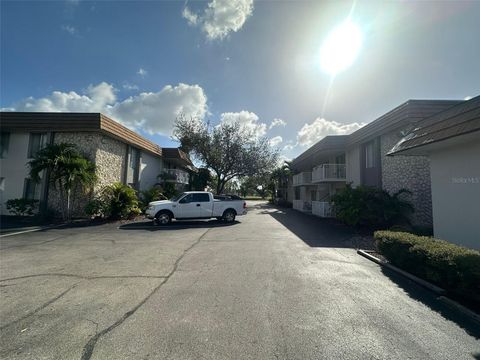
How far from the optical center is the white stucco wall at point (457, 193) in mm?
6316

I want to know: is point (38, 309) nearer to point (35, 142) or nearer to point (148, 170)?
point (35, 142)

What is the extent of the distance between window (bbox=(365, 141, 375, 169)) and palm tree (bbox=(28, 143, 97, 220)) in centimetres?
1825

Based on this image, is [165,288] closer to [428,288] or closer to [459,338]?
[459,338]

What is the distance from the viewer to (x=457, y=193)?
686 cm

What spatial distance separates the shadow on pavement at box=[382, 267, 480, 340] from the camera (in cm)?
332

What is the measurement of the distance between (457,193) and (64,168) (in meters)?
18.0

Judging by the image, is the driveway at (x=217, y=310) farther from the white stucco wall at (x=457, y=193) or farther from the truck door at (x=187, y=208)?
the truck door at (x=187, y=208)

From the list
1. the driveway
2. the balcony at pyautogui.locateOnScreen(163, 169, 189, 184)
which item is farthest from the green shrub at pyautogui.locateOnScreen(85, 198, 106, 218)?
the balcony at pyautogui.locateOnScreen(163, 169, 189, 184)

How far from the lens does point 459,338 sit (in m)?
3.06

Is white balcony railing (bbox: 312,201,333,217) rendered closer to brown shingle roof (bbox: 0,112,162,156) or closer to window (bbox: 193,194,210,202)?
window (bbox: 193,194,210,202)

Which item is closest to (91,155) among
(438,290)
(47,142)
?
(47,142)

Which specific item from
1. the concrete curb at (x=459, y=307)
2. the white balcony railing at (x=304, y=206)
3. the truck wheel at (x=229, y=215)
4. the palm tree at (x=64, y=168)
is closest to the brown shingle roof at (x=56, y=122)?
the palm tree at (x=64, y=168)

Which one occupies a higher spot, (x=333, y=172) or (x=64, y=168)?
(x=333, y=172)

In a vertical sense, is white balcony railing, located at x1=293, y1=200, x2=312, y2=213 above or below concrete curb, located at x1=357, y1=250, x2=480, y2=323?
above
